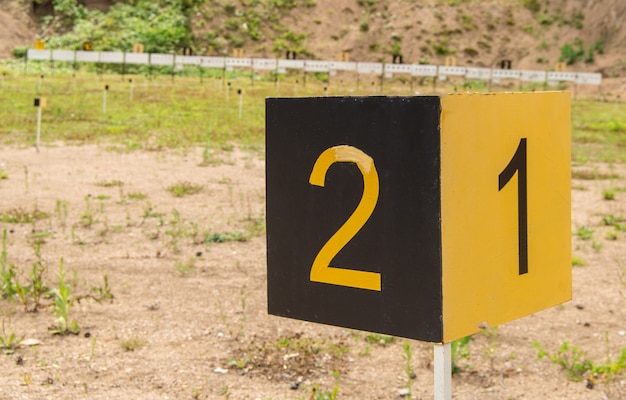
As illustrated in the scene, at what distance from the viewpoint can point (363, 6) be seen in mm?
39594

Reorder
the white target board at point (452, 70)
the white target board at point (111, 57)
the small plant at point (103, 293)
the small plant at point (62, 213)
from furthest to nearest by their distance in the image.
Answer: the white target board at point (452, 70) → the white target board at point (111, 57) → the small plant at point (62, 213) → the small plant at point (103, 293)

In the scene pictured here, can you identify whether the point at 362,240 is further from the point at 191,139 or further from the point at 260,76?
the point at 260,76

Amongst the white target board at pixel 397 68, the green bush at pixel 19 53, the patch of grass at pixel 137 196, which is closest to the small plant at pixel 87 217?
the patch of grass at pixel 137 196

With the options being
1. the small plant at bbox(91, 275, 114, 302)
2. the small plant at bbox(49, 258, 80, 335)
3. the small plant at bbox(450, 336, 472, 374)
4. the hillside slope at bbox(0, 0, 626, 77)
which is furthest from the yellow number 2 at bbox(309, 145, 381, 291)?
the hillside slope at bbox(0, 0, 626, 77)

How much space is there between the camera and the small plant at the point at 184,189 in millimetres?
10070

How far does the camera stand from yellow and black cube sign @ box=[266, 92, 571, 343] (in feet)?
7.78

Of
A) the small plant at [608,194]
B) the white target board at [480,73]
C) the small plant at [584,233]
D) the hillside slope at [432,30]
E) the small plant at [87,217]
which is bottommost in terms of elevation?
the small plant at [584,233]

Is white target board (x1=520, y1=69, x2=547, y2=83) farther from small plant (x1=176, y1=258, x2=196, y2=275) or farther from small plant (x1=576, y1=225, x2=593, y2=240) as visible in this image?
small plant (x1=176, y1=258, x2=196, y2=275)

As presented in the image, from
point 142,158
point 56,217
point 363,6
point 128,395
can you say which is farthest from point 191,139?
point 363,6

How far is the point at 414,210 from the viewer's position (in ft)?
7.84

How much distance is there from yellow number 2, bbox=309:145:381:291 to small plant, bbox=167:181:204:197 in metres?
7.54

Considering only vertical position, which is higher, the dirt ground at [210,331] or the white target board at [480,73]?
the white target board at [480,73]

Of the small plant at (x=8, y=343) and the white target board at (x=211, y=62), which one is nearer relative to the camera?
the small plant at (x=8, y=343)

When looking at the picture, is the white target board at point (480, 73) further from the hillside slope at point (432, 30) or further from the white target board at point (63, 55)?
the white target board at point (63, 55)
